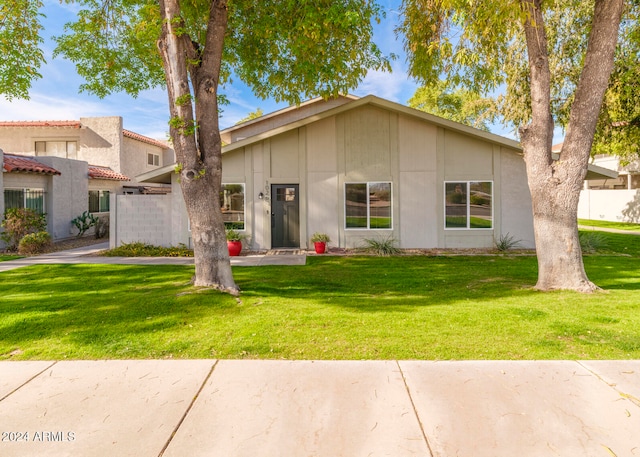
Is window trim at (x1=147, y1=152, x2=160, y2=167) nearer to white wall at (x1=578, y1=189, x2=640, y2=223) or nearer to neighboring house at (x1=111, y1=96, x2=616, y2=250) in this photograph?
neighboring house at (x1=111, y1=96, x2=616, y2=250)

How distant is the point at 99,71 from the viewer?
32.0ft

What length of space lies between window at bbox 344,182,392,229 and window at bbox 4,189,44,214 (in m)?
12.0

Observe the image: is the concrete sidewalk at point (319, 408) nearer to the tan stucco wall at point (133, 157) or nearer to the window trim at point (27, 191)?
the window trim at point (27, 191)

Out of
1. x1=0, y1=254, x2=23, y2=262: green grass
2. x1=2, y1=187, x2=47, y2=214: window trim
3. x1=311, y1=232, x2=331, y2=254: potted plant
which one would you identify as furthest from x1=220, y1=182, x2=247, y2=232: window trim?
x1=2, y1=187, x2=47, y2=214: window trim

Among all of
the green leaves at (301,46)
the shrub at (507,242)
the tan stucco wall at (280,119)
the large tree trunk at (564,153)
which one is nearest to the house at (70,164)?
the tan stucco wall at (280,119)

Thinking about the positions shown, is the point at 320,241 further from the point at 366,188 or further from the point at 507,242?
the point at 507,242

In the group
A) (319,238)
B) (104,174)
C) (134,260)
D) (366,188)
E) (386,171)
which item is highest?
(104,174)

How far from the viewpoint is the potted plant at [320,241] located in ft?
39.5

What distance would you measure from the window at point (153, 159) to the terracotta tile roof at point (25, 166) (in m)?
9.17

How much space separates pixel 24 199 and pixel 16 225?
7.42 ft

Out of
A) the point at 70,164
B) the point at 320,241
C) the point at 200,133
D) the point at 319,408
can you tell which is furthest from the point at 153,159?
the point at 319,408

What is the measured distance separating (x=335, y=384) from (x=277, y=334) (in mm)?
1422

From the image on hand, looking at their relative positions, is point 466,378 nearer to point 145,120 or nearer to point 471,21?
point 471,21

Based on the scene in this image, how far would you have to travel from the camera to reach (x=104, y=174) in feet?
61.3
